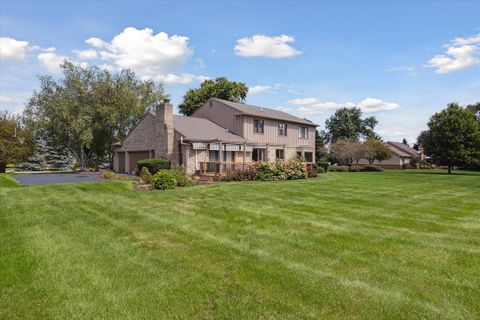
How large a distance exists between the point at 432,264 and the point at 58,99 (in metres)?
37.1

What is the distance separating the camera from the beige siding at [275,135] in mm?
28328

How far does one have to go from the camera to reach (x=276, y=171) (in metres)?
19.8

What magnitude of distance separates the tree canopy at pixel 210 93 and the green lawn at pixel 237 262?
3545cm

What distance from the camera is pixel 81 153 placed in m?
35.8

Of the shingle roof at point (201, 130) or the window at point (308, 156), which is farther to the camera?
the window at point (308, 156)

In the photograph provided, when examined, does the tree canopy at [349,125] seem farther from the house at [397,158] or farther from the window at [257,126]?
the window at [257,126]

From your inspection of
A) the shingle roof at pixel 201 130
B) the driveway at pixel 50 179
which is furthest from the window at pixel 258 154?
the driveway at pixel 50 179

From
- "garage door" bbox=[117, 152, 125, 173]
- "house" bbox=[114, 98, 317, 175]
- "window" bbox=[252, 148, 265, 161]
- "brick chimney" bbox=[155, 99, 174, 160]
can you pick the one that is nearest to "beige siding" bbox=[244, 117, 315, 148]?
"house" bbox=[114, 98, 317, 175]

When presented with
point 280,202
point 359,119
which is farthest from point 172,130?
point 359,119

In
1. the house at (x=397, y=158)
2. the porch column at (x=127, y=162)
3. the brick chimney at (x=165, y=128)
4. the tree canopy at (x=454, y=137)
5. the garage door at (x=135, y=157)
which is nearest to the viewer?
the brick chimney at (x=165, y=128)

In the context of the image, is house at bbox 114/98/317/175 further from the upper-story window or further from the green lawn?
the green lawn

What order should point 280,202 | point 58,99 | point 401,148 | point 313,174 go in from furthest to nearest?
point 401,148 → point 58,99 → point 313,174 → point 280,202

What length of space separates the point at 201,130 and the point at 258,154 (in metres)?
6.37

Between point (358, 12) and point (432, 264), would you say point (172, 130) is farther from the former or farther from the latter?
point (432, 264)
